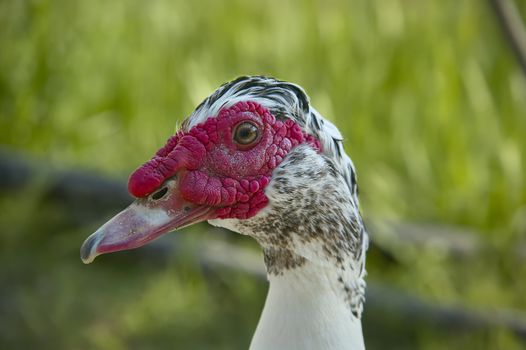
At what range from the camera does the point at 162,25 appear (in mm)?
5582

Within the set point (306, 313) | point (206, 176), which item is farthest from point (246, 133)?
point (306, 313)

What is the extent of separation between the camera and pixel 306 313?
1.84 m

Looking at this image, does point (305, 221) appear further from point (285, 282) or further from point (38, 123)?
point (38, 123)

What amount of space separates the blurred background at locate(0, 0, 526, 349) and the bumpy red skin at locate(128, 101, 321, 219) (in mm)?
1736

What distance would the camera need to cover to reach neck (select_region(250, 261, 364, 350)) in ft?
6.02

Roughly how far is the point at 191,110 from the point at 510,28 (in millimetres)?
2093

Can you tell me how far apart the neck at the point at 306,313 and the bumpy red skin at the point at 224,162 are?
17 cm

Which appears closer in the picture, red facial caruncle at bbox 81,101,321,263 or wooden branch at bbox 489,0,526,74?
red facial caruncle at bbox 81,101,321,263

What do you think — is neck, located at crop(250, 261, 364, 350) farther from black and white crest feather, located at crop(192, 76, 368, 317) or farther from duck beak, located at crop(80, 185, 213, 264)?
duck beak, located at crop(80, 185, 213, 264)

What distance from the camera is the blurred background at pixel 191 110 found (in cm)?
385

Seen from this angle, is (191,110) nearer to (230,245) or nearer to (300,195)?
(230,245)

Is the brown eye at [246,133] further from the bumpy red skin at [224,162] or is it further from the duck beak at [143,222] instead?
the duck beak at [143,222]

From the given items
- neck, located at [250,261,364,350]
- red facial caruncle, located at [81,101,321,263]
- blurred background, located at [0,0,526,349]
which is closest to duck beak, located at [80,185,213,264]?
red facial caruncle, located at [81,101,321,263]

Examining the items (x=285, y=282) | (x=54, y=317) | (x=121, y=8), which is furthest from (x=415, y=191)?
(x=285, y=282)
